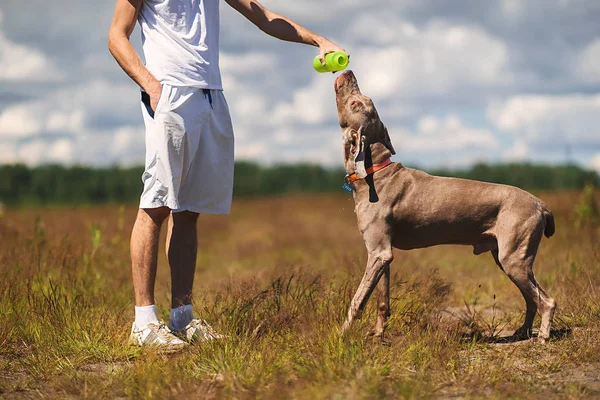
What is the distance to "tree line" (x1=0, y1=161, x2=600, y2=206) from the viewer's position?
36.6m

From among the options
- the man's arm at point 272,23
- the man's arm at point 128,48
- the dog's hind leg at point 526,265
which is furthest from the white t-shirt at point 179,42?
the dog's hind leg at point 526,265

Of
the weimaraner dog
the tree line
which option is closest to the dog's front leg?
the weimaraner dog

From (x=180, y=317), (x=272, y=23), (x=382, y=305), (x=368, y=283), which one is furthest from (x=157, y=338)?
(x=272, y=23)

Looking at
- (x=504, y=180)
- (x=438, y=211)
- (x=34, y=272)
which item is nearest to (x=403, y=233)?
(x=438, y=211)

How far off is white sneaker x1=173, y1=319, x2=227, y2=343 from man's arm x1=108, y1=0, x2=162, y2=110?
1605 mm

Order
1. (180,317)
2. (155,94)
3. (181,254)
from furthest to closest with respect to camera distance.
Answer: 1. (181,254)
2. (180,317)
3. (155,94)

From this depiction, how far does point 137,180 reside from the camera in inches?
1667

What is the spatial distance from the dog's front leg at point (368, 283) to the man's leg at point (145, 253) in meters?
1.47

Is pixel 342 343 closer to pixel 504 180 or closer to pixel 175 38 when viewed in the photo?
pixel 175 38

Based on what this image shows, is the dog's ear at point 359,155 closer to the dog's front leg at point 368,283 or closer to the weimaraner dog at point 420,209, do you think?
the weimaraner dog at point 420,209

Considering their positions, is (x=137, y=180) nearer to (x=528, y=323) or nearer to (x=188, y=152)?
(x=188, y=152)

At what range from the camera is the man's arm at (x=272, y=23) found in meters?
5.27

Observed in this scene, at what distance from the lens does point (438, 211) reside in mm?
4816

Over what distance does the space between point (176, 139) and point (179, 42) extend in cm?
73
